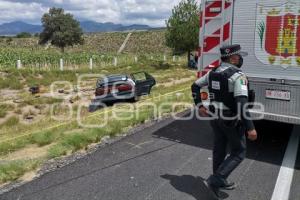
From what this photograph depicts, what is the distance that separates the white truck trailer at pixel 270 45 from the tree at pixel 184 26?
3122 centimetres

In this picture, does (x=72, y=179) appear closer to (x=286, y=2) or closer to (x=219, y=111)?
(x=219, y=111)

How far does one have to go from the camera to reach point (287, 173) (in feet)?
20.0

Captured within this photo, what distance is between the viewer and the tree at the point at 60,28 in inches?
2466

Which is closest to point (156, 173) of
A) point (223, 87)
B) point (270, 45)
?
point (223, 87)

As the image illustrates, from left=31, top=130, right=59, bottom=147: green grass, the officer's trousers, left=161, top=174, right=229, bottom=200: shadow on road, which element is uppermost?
the officer's trousers

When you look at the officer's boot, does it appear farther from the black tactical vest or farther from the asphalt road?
Result: the black tactical vest

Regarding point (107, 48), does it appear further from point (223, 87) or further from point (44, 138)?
point (223, 87)

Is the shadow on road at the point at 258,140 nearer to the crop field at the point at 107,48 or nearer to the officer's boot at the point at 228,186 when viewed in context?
the officer's boot at the point at 228,186

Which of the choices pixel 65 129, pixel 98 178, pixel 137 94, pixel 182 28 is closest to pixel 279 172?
pixel 98 178

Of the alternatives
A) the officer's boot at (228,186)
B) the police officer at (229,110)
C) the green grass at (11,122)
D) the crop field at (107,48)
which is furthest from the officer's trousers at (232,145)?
the crop field at (107,48)

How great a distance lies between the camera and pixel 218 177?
5.08 m

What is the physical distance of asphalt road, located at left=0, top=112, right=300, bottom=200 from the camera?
203 inches

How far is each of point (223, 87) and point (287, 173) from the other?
6.48 feet

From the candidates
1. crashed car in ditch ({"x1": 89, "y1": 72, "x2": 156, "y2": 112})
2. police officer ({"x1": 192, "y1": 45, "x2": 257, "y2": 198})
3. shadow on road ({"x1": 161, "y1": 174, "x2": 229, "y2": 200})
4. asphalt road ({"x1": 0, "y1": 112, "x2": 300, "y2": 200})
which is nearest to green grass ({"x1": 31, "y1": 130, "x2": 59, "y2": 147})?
asphalt road ({"x1": 0, "y1": 112, "x2": 300, "y2": 200})
